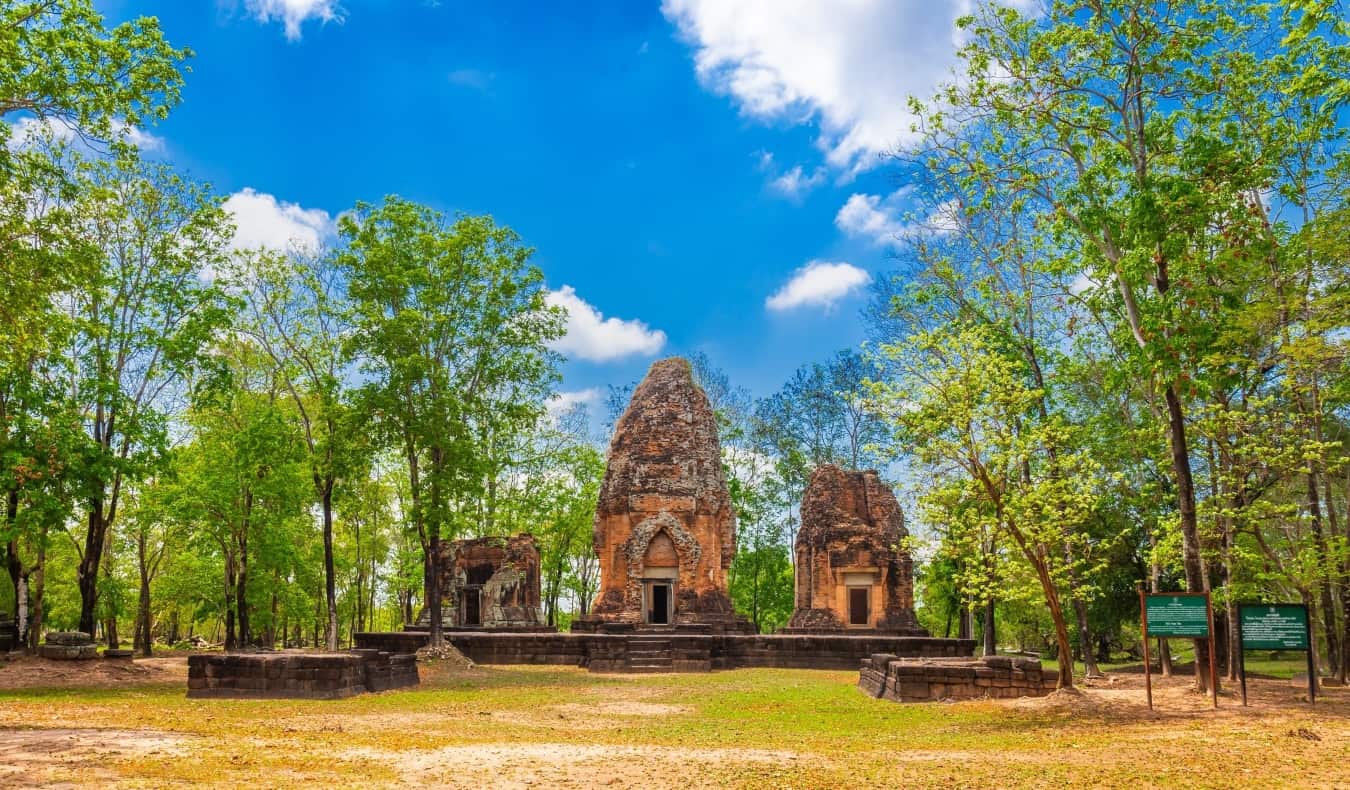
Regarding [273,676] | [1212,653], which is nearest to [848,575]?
[1212,653]

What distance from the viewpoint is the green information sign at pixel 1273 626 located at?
13.0m

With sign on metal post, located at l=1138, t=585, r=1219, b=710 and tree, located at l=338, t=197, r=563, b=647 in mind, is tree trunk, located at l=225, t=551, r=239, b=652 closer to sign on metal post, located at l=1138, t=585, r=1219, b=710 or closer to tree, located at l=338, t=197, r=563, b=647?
tree, located at l=338, t=197, r=563, b=647

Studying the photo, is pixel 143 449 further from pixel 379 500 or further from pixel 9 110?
pixel 379 500

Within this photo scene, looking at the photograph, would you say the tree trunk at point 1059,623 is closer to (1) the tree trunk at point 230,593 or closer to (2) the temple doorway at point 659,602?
(2) the temple doorway at point 659,602

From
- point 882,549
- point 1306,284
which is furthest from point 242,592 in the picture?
point 1306,284

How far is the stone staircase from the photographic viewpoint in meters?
23.0

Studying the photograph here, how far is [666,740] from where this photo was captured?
1137 centimetres

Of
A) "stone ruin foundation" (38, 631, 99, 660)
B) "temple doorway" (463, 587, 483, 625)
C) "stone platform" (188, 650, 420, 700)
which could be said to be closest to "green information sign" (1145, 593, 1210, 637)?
"stone platform" (188, 650, 420, 700)

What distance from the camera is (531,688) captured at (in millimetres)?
18812

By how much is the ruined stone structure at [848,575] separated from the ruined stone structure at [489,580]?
958cm

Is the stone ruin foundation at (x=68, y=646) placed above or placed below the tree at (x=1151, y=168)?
below

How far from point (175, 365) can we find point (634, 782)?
59.2 ft

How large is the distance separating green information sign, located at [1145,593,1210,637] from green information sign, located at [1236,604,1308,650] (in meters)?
0.54

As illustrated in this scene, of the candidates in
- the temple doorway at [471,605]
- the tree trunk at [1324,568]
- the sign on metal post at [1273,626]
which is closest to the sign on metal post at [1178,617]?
the sign on metal post at [1273,626]
